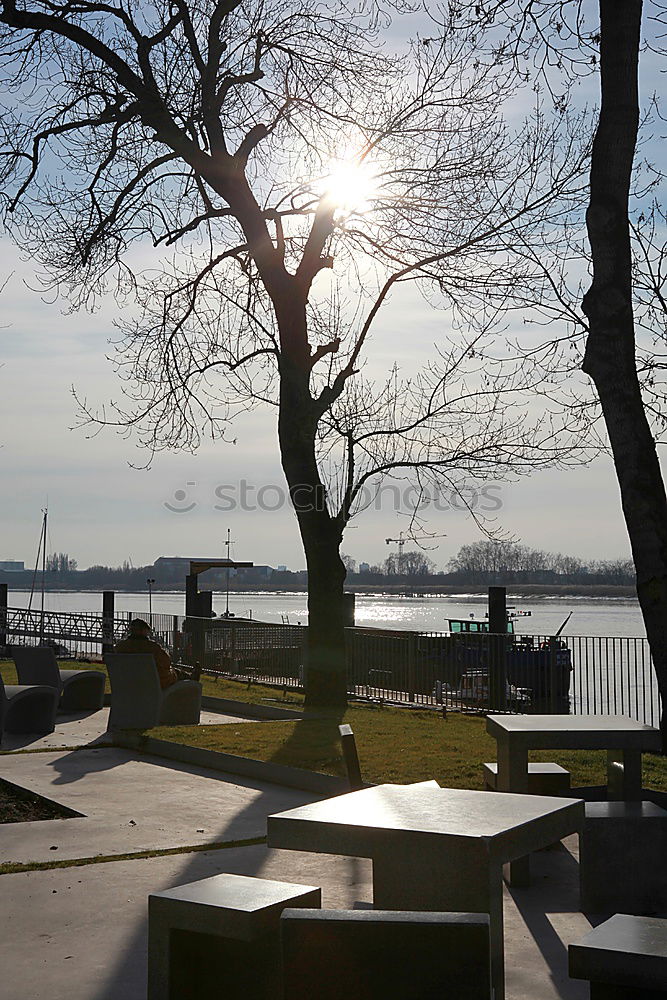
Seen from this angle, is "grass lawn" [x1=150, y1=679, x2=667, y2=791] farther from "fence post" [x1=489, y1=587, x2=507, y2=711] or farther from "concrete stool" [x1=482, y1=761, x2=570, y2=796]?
"fence post" [x1=489, y1=587, x2=507, y2=711]

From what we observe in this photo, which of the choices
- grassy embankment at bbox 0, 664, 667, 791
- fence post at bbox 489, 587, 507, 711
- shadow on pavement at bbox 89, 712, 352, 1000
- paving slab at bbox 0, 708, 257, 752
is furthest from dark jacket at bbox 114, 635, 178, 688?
fence post at bbox 489, 587, 507, 711

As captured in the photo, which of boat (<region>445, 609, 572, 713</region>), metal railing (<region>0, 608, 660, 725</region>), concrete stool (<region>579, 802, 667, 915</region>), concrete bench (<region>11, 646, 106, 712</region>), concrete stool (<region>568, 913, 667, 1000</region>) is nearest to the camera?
concrete stool (<region>568, 913, 667, 1000</region>)

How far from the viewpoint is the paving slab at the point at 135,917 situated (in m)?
4.33

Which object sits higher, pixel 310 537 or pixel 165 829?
pixel 310 537

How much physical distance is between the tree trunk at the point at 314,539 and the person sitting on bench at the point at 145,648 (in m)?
3.92

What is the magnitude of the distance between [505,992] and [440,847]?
711mm

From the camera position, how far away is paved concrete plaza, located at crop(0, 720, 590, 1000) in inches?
175

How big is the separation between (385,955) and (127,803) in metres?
5.96

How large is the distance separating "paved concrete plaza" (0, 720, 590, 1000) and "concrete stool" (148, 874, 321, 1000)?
46 centimetres

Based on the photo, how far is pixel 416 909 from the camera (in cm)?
412

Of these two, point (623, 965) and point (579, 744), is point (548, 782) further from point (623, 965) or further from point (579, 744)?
point (623, 965)

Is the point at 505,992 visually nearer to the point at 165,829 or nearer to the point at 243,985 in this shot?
the point at 243,985

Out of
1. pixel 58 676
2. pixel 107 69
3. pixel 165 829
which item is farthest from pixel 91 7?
pixel 165 829

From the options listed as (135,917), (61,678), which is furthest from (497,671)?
(135,917)
